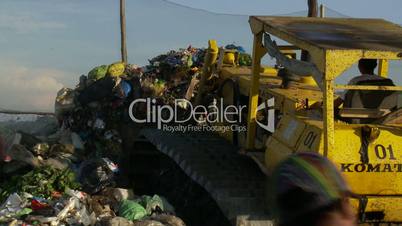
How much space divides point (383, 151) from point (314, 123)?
1.87 ft

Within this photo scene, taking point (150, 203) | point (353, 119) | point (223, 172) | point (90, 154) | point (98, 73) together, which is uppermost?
point (353, 119)

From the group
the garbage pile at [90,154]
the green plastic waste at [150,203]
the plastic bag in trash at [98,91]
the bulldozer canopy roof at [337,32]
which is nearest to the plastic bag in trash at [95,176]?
the garbage pile at [90,154]

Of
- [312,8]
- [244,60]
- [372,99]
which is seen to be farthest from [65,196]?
[312,8]

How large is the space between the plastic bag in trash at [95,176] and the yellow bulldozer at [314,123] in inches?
36.6

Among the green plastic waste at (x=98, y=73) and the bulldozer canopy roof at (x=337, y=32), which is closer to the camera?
the bulldozer canopy roof at (x=337, y=32)

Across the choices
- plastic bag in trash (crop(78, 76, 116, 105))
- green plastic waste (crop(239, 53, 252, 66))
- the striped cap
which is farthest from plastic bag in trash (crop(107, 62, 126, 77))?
the striped cap

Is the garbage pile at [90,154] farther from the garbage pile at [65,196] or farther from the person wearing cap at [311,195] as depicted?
the person wearing cap at [311,195]

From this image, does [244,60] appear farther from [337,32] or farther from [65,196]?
[337,32]

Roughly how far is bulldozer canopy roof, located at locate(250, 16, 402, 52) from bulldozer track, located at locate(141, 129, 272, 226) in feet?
4.63

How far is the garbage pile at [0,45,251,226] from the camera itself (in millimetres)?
7023

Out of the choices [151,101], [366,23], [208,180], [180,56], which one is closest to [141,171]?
[151,101]

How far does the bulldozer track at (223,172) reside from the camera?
20.2 ft

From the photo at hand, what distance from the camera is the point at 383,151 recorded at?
549cm

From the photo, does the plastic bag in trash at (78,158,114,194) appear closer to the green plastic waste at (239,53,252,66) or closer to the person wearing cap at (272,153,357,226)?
the green plastic waste at (239,53,252,66)
